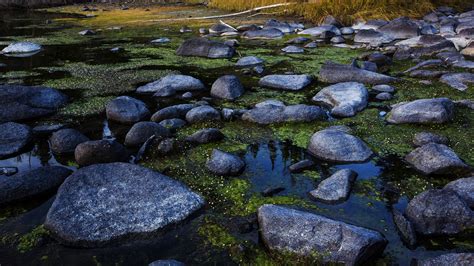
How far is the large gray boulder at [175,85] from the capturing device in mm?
4195

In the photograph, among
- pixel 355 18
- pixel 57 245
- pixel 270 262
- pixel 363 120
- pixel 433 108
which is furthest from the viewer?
pixel 355 18

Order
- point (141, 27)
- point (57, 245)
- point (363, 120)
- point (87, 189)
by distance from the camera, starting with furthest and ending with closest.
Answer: point (141, 27) < point (363, 120) < point (87, 189) < point (57, 245)

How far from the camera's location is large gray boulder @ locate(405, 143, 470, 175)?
233 cm

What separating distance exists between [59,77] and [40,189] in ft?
9.96

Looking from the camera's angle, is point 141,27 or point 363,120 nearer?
point 363,120

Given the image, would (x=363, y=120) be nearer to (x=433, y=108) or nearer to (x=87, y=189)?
(x=433, y=108)

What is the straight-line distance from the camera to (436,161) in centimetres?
237

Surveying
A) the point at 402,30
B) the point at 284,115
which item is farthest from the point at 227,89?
the point at 402,30

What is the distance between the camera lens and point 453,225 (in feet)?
5.99

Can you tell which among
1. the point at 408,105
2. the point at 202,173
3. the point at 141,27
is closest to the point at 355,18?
the point at 141,27

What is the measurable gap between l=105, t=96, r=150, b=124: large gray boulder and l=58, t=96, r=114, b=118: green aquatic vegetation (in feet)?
0.82

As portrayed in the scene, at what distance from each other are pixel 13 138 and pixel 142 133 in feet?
3.06

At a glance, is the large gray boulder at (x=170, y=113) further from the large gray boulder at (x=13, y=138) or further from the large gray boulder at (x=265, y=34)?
the large gray boulder at (x=265, y=34)

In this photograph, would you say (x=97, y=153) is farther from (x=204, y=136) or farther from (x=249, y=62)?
(x=249, y=62)
